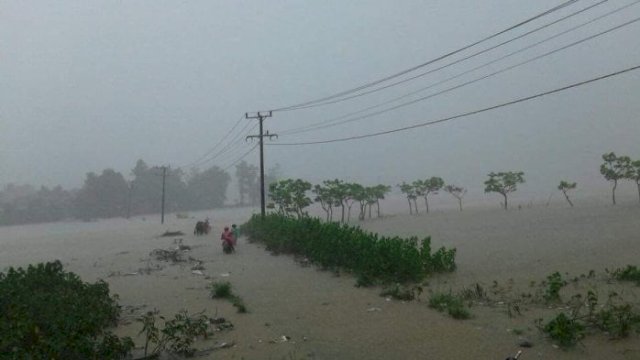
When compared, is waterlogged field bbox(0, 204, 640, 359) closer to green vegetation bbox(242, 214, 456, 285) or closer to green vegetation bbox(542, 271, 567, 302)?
green vegetation bbox(542, 271, 567, 302)

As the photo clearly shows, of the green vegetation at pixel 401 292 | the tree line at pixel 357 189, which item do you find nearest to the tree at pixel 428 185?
the tree line at pixel 357 189

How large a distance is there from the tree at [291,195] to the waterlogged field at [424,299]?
34.7 feet

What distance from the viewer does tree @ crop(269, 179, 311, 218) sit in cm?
3384

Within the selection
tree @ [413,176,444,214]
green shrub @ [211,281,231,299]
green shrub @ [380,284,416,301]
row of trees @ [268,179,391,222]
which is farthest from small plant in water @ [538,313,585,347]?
tree @ [413,176,444,214]

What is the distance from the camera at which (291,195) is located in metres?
34.1

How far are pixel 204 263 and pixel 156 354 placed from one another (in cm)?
1326

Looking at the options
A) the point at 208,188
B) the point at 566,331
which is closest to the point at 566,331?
the point at 566,331

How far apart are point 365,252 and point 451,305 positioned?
15.1ft

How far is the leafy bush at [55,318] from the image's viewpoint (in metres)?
7.12

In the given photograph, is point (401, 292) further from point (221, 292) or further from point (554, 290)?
point (221, 292)

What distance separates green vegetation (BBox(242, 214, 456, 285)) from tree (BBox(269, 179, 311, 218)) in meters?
11.8

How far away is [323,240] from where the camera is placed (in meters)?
18.0

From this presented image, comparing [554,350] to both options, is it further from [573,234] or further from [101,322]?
[573,234]

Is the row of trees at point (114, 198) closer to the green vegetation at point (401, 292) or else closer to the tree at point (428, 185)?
the tree at point (428, 185)
